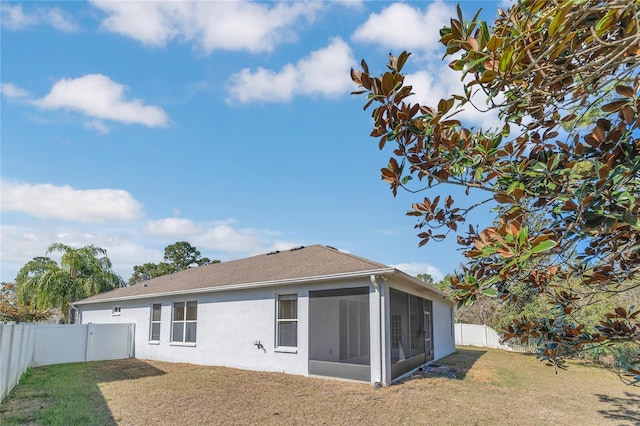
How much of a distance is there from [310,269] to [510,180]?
10.4 meters

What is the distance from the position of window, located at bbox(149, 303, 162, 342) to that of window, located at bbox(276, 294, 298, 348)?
7.17m

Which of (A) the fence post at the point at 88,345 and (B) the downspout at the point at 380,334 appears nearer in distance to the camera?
(B) the downspout at the point at 380,334

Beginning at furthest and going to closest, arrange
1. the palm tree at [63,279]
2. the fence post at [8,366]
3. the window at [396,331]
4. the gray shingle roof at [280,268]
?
1. the palm tree at [63,279]
2. the window at [396,331]
3. the gray shingle roof at [280,268]
4. the fence post at [8,366]

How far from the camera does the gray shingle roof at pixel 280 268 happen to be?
452 inches

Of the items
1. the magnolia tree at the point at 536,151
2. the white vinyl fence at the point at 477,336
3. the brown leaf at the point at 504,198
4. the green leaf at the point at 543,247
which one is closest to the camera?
the green leaf at the point at 543,247

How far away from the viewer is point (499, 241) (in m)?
1.78

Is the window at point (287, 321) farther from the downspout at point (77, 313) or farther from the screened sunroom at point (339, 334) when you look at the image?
the downspout at point (77, 313)

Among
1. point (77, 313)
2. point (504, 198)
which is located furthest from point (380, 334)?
point (77, 313)

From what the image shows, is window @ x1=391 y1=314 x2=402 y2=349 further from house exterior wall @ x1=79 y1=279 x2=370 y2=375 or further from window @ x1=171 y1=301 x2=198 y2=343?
window @ x1=171 y1=301 x2=198 y2=343

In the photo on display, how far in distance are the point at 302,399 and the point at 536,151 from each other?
306 inches

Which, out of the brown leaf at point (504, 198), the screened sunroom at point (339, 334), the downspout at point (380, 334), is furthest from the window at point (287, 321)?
the brown leaf at point (504, 198)

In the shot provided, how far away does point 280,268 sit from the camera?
13.8 meters

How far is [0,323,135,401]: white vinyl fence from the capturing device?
500 inches

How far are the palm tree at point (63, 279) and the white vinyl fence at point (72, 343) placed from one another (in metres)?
8.16
